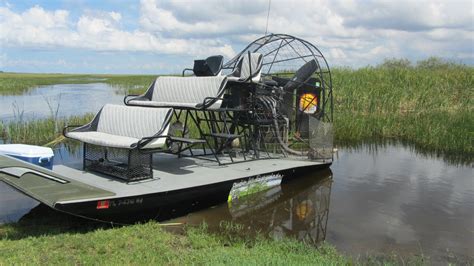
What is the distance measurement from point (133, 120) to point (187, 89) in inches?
55.6

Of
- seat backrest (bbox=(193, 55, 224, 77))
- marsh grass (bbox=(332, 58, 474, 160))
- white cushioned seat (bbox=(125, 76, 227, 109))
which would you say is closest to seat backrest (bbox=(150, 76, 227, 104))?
white cushioned seat (bbox=(125, 76, 227, 109))

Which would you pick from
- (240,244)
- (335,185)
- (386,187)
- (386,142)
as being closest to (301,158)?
(335,185)

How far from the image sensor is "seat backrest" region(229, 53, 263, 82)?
25.4ft

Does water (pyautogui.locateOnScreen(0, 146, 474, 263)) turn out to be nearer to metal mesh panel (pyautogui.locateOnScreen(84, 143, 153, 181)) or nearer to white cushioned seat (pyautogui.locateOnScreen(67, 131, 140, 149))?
metal mesh panel (pyautogui.locateOnScreen(84, 143, 153, 181))

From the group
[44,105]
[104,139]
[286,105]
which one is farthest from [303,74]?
[44,105]

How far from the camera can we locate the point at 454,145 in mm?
11406

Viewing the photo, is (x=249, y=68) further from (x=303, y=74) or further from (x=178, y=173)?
(x=178, y=173)

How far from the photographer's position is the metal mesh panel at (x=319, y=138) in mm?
8539

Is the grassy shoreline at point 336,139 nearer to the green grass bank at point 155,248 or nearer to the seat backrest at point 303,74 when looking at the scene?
the green grass bank at point 155,248

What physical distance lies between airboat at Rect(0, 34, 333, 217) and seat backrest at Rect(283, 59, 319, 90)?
0.02 meters

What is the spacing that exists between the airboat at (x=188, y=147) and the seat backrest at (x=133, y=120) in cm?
2

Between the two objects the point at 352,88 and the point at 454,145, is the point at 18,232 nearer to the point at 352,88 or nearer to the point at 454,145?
the point at 454,145

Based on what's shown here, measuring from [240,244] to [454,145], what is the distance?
853 centimetres

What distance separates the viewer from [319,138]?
28.3ft
